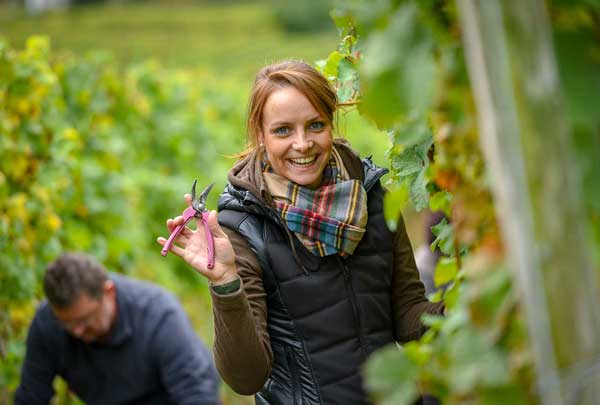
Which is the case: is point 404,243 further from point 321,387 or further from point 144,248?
point 144,248

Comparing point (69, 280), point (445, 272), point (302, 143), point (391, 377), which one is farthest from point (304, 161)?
point (69, 280)

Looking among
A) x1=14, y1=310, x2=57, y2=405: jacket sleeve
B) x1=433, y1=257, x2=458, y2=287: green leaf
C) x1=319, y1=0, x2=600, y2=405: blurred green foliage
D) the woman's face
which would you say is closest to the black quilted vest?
the woman's face

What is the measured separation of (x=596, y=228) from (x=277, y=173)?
1.44 metres

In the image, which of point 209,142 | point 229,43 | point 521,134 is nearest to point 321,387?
point 521,134

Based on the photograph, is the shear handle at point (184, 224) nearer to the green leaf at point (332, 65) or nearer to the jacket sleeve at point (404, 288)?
the green leaf at point (332, 65)

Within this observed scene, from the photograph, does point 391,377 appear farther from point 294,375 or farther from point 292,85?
point 292,85

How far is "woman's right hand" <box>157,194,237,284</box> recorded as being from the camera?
215cm

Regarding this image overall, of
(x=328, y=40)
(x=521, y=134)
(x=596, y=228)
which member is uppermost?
(x=328, y=40)

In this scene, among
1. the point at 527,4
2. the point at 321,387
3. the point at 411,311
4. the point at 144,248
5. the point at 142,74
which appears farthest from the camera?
the point at 142,74

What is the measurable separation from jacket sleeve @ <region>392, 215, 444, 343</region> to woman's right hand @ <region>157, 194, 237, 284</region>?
2.01ft

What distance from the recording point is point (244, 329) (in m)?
2.20

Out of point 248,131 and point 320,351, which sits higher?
point 248,131

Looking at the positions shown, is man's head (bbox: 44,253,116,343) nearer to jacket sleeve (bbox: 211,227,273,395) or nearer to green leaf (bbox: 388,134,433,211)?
jacket sleeve (bbox: 211,227,273,395)

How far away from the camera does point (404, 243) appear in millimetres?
2607
